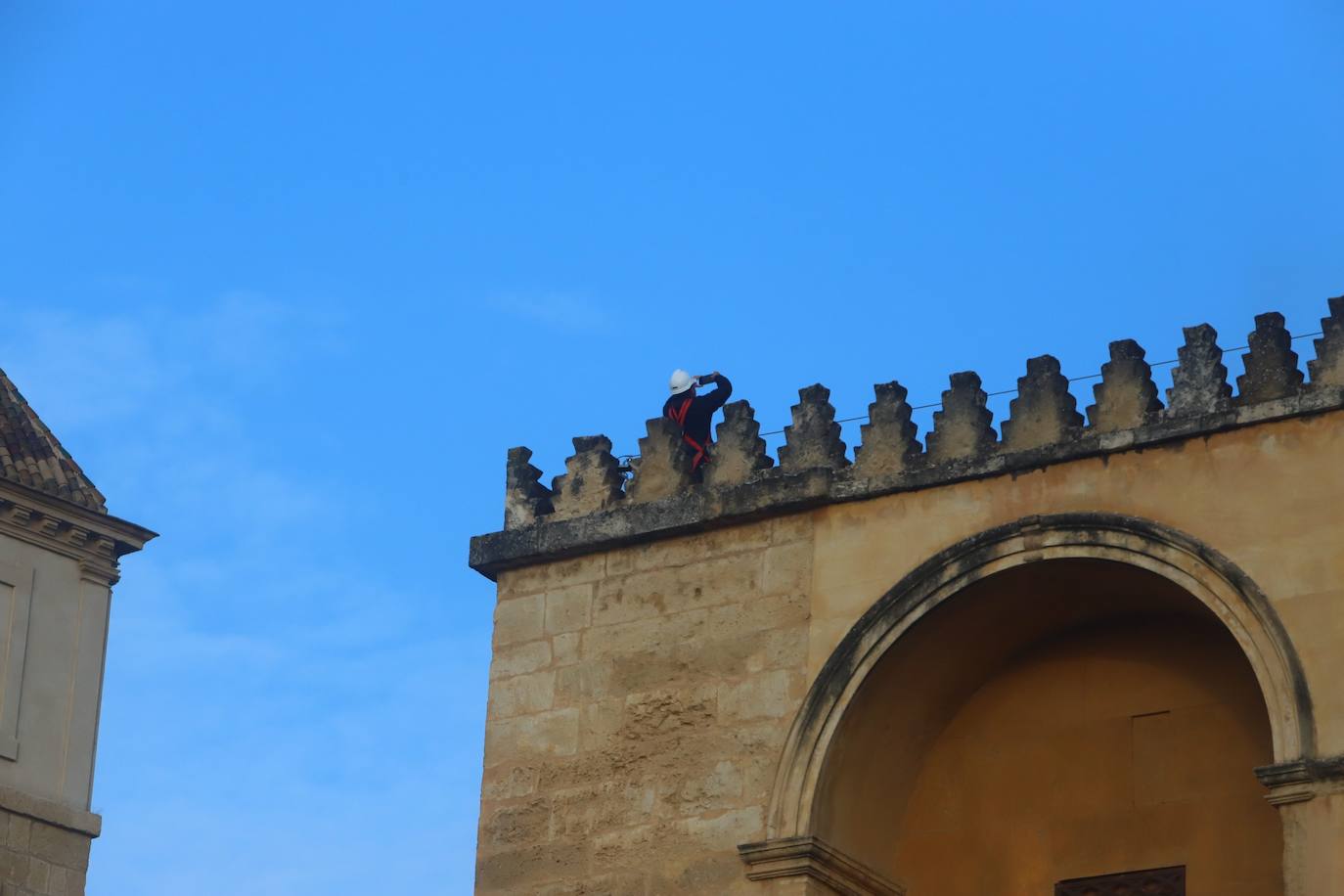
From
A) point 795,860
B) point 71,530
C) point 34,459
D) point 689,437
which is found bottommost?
point 795,860

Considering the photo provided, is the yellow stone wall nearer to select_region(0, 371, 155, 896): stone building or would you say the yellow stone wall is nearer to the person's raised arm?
A: the person's raised arm

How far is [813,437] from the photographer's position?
58.7ft

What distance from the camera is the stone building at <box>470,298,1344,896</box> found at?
16344mm

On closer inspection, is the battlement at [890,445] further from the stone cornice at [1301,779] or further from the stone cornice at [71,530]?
the stone cornice at [71,530]

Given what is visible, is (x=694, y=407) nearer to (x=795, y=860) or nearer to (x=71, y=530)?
(x=795, y=860)

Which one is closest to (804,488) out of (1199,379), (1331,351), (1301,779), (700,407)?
(700,407)

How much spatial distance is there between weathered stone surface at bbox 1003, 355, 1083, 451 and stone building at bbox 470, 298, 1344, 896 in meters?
0.02

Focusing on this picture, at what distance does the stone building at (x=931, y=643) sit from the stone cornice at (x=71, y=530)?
9796 mm

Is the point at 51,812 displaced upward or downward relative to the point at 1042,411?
upward

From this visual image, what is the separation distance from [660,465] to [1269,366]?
3.93 meters

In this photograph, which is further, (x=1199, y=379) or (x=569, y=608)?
(x=569, y=608)

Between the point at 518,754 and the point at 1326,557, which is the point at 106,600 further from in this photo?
the point at 1326,557

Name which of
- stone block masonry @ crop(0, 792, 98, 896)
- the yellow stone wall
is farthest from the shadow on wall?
stone block masonry @ crop(0, 792, 98, 896)

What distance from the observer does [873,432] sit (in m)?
17.7
